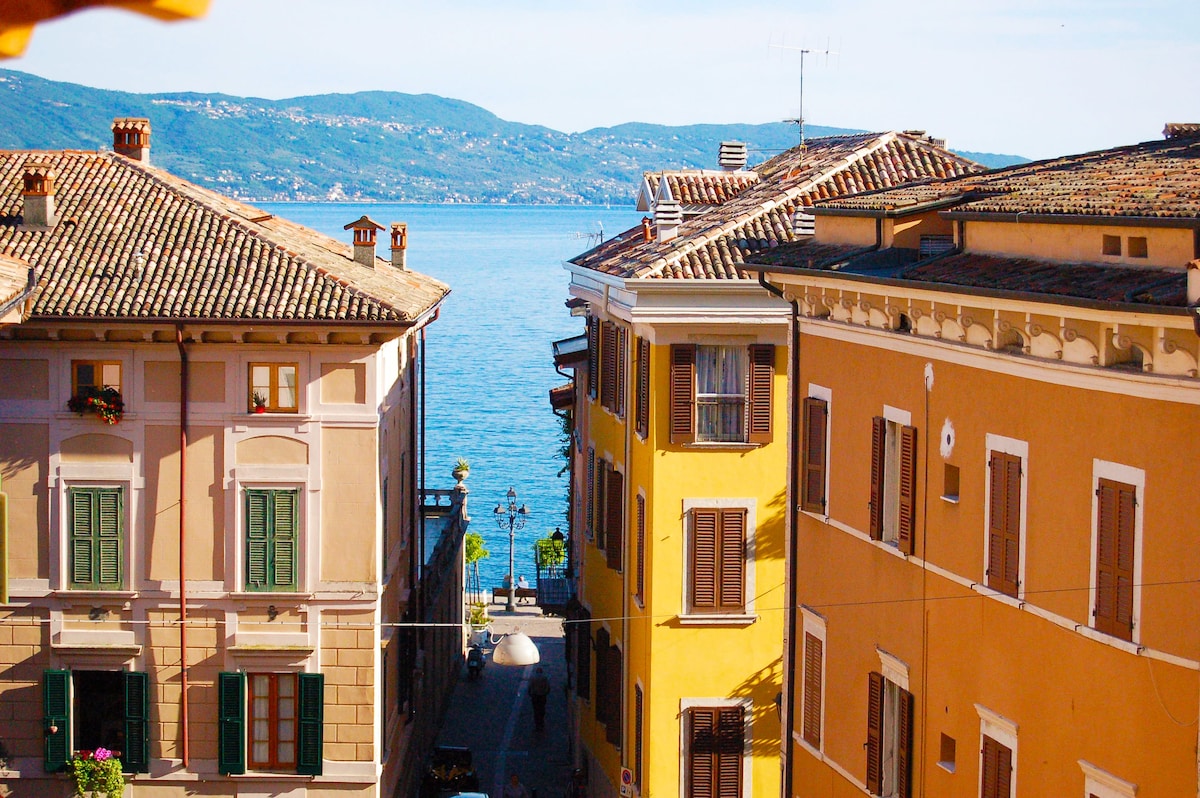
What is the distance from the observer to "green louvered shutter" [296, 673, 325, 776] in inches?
870

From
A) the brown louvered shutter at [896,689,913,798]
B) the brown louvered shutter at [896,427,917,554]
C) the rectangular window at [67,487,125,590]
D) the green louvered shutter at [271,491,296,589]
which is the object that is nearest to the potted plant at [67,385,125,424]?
the rectangular window at [67,487,125,590]

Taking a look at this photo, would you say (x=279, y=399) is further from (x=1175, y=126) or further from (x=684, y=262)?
(x=1175, y=126)

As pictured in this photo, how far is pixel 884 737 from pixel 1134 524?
5146 mm

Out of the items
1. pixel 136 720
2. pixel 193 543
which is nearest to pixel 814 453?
pixel 193 543

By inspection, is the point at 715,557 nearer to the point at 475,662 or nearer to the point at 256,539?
the point at 256,539

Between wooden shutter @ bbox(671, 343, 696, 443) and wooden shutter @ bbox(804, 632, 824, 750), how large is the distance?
5452 millimetres

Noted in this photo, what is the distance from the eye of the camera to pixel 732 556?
22.1m

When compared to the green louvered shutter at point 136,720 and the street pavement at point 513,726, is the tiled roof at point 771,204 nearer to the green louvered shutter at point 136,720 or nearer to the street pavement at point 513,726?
the green louvered shutter at point 136,720

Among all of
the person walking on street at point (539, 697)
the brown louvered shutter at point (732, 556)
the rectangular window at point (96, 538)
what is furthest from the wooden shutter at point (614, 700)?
the person walking on street at point (539, 697)

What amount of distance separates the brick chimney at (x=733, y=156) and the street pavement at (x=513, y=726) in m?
12.1

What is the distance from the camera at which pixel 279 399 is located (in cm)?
2194

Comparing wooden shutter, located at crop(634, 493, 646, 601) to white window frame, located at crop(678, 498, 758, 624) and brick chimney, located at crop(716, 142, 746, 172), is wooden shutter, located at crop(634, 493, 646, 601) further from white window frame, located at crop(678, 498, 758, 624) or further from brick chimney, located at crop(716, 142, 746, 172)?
brick chimney, located at crop(716, 142, 746, 172)

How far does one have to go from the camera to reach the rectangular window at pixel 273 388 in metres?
21.9

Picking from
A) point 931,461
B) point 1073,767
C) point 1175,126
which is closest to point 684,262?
point 1175,126
